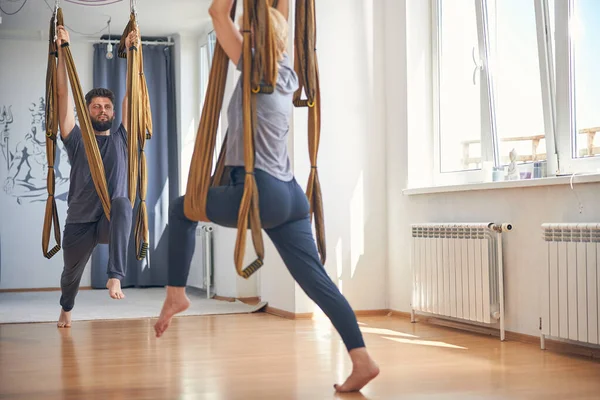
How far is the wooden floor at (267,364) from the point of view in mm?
3020

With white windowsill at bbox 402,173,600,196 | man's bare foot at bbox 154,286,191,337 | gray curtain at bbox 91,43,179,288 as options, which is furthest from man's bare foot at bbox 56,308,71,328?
gray curtain at bbox 91,43,179,288

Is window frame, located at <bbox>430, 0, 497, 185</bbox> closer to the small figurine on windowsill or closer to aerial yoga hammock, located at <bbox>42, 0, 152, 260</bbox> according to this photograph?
the small figurine on windowsill

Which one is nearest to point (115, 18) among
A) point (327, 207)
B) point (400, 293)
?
point (327, 207)

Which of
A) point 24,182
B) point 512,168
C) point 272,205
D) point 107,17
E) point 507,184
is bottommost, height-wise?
point 272,205

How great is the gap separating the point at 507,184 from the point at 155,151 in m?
4.85

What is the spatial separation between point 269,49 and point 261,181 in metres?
0.43

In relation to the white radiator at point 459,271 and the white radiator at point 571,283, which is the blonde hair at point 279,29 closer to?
the white radiator at point 571,283

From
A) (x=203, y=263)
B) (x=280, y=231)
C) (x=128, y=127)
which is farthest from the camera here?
(x=203, y=263)

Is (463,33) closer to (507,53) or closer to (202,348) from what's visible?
(507,53)

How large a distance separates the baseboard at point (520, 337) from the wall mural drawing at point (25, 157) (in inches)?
172

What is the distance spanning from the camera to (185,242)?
2.72 metres

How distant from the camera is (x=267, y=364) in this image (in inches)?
144

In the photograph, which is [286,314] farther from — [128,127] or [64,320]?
[128,127]

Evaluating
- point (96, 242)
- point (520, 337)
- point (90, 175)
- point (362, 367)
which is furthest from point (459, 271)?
point (90, 175)
